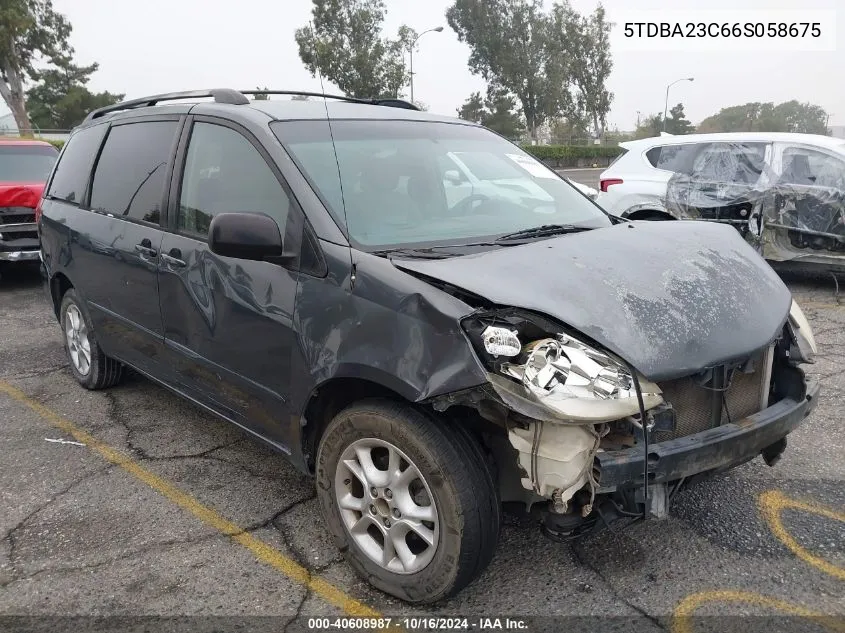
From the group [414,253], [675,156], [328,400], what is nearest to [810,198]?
[675,156]

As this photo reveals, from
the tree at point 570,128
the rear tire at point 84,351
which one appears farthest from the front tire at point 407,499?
the tree at point 570,128

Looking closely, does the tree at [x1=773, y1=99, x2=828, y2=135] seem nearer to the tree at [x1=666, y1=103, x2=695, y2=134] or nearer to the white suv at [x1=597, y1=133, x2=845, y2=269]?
the tree at [x1=666, y1=103, x2=695, y2=134]

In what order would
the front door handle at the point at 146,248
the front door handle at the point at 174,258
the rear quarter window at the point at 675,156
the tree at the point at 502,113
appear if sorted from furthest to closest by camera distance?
the tree at the point at 502,113, the rear quarter window at the point at 675,156, the front door handle at the point at 146,248, the front door handle at the point at 174,258

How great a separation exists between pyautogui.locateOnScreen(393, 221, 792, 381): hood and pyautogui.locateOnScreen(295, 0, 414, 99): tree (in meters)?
39.3

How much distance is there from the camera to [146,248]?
355cm

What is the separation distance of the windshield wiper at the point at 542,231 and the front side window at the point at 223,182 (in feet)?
3.08

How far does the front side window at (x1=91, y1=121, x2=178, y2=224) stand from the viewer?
3.59 metres

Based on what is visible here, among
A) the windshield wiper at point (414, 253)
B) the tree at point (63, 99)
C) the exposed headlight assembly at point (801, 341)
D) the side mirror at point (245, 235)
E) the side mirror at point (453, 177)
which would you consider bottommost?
the exposed headlight assembly at point (801, 341)

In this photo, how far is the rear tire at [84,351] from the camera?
4.54 m

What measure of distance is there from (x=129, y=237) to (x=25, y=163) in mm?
6647

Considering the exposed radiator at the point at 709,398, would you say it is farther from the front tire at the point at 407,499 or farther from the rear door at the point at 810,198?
the rear door at the point at 810,198

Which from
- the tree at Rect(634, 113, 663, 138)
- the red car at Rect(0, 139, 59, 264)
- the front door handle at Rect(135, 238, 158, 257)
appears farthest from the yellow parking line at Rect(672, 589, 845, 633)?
the tree at Rect(634, 113, 663, 138)

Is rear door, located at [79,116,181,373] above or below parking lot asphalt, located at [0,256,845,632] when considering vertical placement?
above

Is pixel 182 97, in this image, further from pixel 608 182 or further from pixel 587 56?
pixel 587 56
